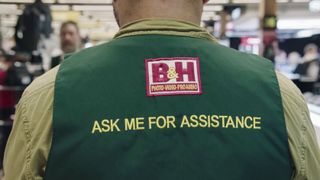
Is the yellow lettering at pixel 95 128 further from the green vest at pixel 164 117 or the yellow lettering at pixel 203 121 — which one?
the yellow lettering at pixel 203 121

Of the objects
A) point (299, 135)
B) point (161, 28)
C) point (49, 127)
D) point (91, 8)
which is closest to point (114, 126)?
point (49, 127)

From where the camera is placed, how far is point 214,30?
15.9 m

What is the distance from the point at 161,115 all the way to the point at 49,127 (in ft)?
0.72

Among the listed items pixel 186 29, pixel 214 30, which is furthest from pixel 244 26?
pixel 186 29

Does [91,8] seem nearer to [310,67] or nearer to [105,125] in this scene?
[310,67]

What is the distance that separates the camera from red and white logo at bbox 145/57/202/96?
0.93m

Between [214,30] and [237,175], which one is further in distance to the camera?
[214,30]

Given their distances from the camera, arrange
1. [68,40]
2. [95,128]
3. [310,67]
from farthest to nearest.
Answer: [310,67], [68,40], [95,128]

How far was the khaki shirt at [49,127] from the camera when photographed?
0.92 meters

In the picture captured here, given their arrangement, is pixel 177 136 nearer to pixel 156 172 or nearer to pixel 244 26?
pixel 156 172

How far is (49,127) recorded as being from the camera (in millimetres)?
920

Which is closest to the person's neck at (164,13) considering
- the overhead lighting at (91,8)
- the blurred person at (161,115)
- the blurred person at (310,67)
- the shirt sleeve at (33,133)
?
the blurred person at (161,115)

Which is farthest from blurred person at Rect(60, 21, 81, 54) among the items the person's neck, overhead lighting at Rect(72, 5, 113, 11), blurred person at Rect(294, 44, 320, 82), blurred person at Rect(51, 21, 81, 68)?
overhead lighting at Rect(72, 5, 113, 11)

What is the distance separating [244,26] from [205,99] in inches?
602
